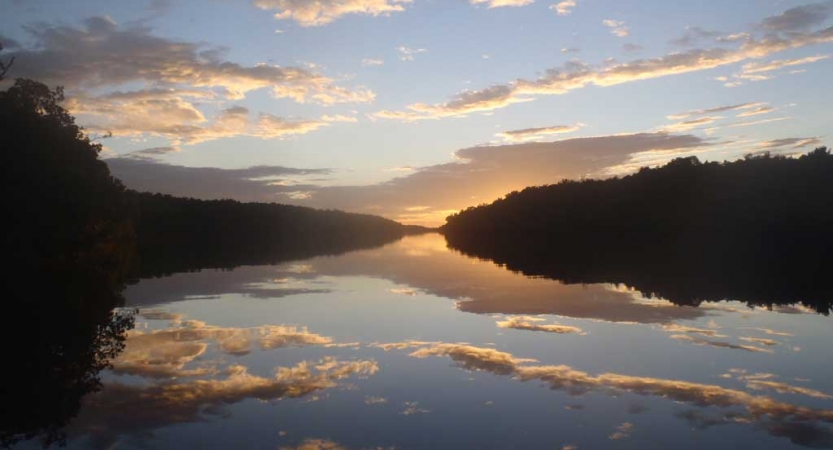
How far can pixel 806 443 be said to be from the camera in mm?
8180

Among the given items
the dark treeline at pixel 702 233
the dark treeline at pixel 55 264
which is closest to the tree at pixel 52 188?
the dark treeline at pixel 55 264

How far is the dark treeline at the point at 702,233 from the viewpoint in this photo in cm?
2961

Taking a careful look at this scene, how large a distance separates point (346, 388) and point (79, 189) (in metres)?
20.9

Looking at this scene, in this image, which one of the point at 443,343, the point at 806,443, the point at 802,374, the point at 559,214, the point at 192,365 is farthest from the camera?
the point at 559,214

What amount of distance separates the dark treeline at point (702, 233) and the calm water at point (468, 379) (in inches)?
274

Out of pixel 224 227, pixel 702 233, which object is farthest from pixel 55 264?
pixel 224 227

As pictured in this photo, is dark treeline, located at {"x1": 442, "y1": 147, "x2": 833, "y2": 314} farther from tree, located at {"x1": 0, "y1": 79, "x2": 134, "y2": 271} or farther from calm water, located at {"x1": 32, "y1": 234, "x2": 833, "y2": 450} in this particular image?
tree, located at {"x1": 0, "y1": 79, "x2": 134, "y2": 271}

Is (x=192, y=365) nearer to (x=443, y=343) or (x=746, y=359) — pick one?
(x=443, y=343)

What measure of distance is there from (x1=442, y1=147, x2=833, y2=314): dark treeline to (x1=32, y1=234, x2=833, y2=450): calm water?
6965 mm

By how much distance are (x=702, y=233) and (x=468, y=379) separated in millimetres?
66916

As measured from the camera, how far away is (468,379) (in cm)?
1167

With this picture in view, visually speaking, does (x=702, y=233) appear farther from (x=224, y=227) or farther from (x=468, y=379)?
(x=224, y=227)

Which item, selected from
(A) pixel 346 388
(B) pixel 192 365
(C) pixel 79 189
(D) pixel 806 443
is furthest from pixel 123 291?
(D) pixel 806 443

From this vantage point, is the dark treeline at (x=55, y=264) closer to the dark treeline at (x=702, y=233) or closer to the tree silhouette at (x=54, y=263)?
the tree silhouette at (x=54, y=263)
